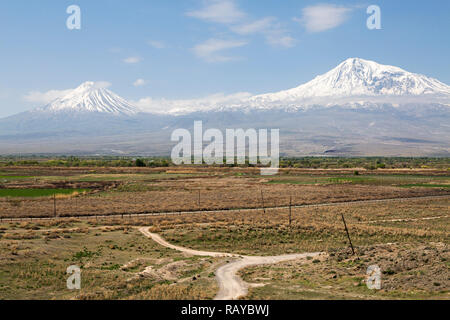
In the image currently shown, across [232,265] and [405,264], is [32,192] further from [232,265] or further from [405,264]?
[405,264]

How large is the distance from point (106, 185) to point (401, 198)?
5780cm

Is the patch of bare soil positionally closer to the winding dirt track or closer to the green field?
the winding dirt track

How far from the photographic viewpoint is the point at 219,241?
123ft

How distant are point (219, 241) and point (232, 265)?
29.8 feet

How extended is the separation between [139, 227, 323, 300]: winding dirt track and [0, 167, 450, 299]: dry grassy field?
633 mm

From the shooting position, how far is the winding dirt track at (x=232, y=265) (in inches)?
842

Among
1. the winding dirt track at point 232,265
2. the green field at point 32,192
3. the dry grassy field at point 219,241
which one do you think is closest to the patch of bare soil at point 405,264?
the dry grassy field at point 219,241

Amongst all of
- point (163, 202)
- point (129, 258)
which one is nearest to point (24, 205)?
point (163, 202)

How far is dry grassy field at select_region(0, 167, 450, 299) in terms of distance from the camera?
72.2 feet

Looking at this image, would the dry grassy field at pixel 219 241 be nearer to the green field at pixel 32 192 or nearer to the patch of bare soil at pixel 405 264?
the patch of bare soil at pixel 405 264

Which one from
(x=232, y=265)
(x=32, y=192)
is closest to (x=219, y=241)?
(x=232, y=265)

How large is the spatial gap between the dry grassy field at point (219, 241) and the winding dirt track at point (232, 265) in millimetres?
633
